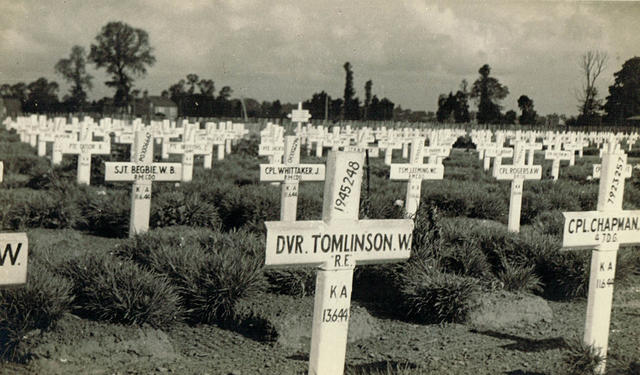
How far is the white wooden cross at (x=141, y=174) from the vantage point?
966cm

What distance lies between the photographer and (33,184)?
17.2m

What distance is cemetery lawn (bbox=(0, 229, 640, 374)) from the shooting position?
17.7 feet

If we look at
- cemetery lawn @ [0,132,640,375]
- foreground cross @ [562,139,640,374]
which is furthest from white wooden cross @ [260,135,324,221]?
foreground cross @ [562,139,640,374]

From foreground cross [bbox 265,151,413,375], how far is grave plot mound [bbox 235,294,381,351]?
5.67 ft

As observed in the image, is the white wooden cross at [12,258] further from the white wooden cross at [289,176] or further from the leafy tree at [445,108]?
the leafy tree at [445,108]

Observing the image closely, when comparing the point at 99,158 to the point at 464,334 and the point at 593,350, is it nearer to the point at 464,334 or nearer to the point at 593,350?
the point at 464,334

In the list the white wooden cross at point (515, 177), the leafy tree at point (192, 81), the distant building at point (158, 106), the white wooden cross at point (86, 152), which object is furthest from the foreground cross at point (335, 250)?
the distant building at point (158, 106)

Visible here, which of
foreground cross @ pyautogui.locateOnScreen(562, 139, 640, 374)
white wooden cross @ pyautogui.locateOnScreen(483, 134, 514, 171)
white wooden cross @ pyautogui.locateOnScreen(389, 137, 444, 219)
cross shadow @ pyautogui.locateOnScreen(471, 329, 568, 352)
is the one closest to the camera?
foreground cross @ pyautogui.locateOnScreen(562, 139, 640, 374)

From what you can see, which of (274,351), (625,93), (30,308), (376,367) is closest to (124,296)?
(30,308)

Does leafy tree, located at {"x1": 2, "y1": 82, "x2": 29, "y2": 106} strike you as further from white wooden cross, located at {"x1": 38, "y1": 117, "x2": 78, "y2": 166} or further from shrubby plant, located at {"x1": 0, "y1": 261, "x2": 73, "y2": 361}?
shrubby plant, located at {"x1": 0, "y1": 261, "x2": 73, "y2": 361}

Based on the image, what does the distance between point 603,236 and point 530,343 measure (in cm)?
128

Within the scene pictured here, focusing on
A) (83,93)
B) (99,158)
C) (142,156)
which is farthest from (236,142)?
(142,156)

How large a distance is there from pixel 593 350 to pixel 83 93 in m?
29.6

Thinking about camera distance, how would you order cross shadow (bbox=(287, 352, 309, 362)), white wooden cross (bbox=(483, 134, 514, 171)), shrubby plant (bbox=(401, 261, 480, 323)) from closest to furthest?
1. cross shadow (bbox=(287, 352, 309, 362))
2. shrubby plant (bbox=(401, 261, 480, 323))
3. white wooden cross (bbox=(483, 134, 514, 171))
